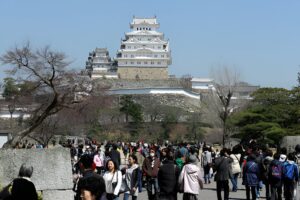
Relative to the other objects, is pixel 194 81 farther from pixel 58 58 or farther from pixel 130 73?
pixel 58 58

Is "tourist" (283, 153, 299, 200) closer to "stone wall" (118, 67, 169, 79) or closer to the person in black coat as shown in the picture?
the person in black coat

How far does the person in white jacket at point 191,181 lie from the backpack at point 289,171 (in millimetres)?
2408

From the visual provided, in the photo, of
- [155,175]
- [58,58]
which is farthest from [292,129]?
[155,175]

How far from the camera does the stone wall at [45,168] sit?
756 centimetres

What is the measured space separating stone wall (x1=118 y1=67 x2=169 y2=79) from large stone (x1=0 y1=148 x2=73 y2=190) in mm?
74984

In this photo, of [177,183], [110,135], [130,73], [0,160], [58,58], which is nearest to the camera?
[0,160]

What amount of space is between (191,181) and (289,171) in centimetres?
261

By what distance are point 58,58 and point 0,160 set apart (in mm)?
14218

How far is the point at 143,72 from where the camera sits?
8306 centimetres

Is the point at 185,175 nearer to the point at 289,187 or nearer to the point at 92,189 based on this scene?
the point at 289,187

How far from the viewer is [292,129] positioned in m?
32.2

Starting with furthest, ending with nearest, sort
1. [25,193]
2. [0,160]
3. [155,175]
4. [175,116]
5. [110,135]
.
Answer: [175,116]
[110,135]
[155,175]
[0,160]
[25,193]

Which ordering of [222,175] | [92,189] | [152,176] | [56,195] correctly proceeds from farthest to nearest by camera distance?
[222,175] < [152,176] < [56,195] < [92,189]

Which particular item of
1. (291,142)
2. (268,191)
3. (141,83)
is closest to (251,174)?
(268,191)
